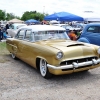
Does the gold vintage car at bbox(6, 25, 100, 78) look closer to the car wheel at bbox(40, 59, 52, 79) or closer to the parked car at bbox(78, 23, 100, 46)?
the car wheel at bbox(40, 59, 52, 79)

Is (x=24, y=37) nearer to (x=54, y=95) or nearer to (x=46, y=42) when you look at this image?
(x=46, y=42)

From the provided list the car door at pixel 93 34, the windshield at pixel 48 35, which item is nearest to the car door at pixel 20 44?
the windshield at pixel 48 35

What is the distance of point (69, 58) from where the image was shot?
481 centimetres

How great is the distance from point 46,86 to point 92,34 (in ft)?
15.3

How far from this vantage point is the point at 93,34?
28.0 feet

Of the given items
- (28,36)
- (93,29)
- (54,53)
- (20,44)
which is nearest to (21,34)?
(20,44)

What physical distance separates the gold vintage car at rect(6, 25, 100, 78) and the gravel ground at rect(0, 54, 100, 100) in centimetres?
32

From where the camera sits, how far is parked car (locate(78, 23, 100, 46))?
330 inches

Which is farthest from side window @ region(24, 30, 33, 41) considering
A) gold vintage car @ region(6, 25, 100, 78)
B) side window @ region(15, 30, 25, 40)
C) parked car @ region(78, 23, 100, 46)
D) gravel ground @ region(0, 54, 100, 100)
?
parked car @ region(78, 23, 100, 46)

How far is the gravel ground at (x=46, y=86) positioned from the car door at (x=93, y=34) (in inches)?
98.6

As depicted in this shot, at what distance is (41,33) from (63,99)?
110 inches

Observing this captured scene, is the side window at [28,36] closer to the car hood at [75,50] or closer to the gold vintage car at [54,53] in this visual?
the gold vintage car at [54,53]

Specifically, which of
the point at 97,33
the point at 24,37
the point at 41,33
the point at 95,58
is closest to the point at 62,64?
the point at 95,58

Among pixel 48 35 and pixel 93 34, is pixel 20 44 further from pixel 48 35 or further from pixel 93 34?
pixel 93 34
